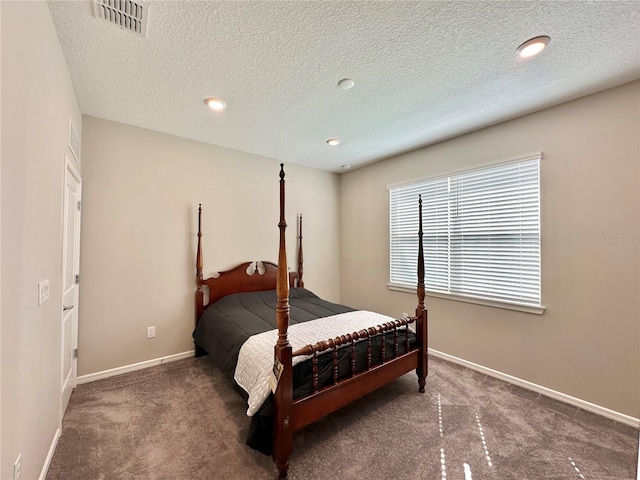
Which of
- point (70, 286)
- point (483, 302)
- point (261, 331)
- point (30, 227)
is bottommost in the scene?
point (261, 331)

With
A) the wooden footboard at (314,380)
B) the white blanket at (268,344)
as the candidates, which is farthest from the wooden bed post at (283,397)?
the white blanket at (268,344)

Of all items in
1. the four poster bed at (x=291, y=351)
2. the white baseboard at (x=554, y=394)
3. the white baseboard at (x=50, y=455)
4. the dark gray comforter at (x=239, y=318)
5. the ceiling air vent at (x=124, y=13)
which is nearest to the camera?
the ceiling air vent at (x=124, y=13)

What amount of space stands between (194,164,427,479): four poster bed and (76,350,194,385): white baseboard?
Result: 0.80ft

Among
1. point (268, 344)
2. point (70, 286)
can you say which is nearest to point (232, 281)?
point (70, 286)

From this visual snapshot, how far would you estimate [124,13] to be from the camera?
1485 millimetres

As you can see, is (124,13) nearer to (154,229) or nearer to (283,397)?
(154,229)

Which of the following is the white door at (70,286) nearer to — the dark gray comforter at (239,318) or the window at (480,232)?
the dark gray comforter at (239,318)

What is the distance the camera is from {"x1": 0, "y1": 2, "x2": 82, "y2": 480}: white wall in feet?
3.51

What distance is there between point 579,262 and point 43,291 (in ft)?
12.6

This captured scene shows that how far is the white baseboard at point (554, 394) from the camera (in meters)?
2.02

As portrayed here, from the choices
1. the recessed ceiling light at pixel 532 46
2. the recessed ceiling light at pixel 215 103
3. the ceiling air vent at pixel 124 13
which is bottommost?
the recessed ceiling light at pixel 215 103

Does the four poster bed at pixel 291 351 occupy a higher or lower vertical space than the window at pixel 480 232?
lower

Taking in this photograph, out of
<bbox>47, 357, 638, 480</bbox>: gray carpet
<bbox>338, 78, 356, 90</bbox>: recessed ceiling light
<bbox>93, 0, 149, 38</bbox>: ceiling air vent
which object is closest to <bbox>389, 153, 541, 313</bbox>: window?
<bbox>47, 357, 638, 480</bbox>: gray carpet

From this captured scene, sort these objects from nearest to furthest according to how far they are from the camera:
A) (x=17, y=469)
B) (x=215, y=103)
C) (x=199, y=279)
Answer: (x=17, y=469)
(x=215, y=103)
(x=199, y=279)
